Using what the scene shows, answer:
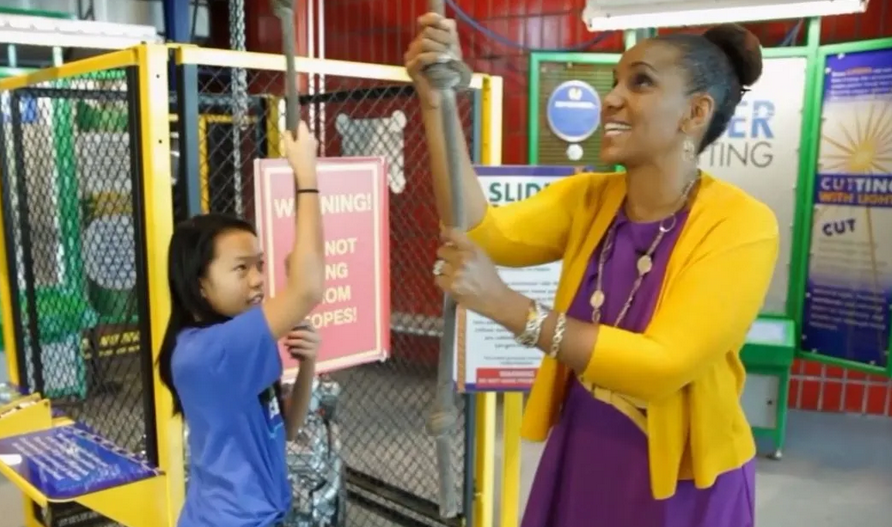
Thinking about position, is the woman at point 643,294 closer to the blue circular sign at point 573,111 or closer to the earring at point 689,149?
the earring at point 689,149

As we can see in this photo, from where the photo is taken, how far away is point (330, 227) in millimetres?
2135

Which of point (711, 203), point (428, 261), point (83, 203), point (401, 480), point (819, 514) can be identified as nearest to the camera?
point (711, 203)

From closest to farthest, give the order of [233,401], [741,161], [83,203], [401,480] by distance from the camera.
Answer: [233,401] < [83,203] < [401,480] < [741,161]

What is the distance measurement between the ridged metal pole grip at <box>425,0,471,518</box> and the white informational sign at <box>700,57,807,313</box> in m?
3.30

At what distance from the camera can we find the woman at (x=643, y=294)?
3.46 feet

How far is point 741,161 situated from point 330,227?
2616 mm

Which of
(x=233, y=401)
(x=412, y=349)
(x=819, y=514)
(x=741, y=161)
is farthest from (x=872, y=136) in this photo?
(x=233, y=401)

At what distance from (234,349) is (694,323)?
0.84 metres

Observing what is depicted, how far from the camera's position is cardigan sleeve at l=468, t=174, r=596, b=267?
1.32 meters

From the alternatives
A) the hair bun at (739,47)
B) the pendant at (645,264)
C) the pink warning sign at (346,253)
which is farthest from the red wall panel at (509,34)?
the pendant at (645,264)

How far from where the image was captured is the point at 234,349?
1458mm

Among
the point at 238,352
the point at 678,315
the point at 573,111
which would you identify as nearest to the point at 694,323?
the point at 678,315

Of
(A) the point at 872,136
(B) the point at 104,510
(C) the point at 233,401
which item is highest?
(A) the point at 872,136

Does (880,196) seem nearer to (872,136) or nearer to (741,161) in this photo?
(872,136)
